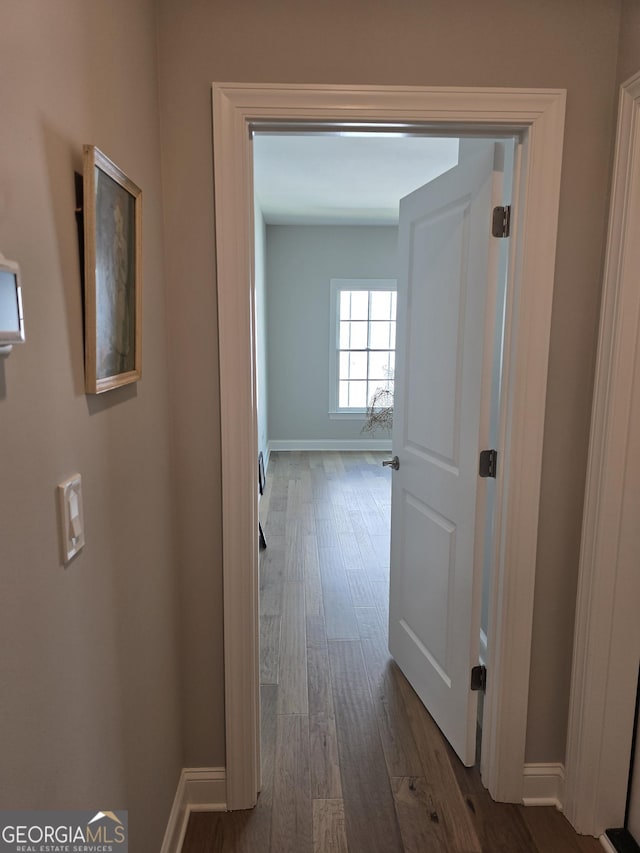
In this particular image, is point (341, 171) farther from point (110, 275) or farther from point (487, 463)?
point (110, 275)

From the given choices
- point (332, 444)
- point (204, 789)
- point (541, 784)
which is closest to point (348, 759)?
point (204, 789)

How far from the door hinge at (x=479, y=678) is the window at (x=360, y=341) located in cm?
543

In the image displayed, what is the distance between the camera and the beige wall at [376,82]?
1.53m

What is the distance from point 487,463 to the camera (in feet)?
6.09

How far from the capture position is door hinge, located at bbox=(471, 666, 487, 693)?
6.43 feet

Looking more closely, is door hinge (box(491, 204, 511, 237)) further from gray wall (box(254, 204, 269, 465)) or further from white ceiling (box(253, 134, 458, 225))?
gray wall (box(254, 204, 269, 465))

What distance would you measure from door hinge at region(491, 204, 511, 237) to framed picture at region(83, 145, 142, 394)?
3.51 ft

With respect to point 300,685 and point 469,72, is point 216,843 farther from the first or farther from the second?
point 469,72

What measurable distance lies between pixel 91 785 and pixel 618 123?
1974 mm

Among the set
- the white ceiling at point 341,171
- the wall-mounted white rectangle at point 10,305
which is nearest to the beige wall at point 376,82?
the wall-mounted white rectangle at point 10,305

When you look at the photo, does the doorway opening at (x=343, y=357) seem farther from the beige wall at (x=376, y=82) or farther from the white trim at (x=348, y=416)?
the beige wall at (x=376, y=82)

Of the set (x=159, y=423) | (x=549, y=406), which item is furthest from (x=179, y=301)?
(x=549, y=406)

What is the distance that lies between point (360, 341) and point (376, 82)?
18.7 feet

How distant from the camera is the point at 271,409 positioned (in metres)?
7.22
